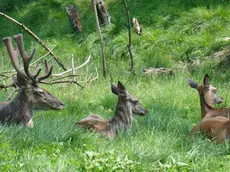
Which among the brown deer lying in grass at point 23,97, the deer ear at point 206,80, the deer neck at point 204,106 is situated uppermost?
the brown deer lying in grass at point 23,97

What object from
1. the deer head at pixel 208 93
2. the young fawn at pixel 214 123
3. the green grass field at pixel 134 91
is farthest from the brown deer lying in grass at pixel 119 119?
the deer head at pixel 208 93

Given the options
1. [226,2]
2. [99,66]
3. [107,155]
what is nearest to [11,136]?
[107,155]

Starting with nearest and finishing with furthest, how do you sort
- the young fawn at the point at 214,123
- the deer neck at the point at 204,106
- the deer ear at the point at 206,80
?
1. the young fawn at the point at 214,123
2. the deer neck at the point at 204,106
3. the deer ear at the point at 206,80

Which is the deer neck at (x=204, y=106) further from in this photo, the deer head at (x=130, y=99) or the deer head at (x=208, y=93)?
the deer head at (x=130, y=99)

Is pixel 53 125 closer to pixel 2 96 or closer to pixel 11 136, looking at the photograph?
pixel 11 136

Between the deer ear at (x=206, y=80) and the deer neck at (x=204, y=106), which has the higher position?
the deer ear at (x=206, y=80)

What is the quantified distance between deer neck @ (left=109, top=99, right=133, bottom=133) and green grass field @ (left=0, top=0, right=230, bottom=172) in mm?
143

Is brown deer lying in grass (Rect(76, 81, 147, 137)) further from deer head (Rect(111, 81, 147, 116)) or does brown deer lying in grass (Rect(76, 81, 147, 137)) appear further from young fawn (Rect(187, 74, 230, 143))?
young fawn (Rect(187, 74, 230, 143))

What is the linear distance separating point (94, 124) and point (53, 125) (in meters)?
0.64

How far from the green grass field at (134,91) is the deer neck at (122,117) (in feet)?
0.47

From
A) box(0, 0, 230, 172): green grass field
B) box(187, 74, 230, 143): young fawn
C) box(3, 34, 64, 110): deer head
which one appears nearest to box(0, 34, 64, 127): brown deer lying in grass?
box(3, 34, 64, 110): deer head

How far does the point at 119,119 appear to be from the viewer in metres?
8.50

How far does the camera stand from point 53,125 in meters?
7.95

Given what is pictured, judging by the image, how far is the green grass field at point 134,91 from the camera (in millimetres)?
6598
